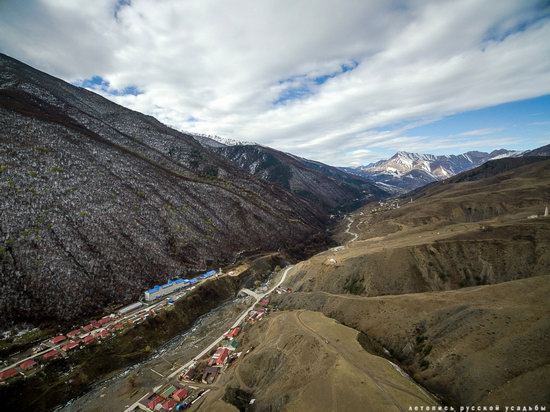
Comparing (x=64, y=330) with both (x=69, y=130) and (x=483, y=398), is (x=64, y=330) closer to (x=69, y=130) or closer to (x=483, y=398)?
(x=483, y=398)

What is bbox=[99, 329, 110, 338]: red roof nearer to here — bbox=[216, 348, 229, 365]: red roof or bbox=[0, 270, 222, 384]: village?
bbox=[0, 270, 222, 384]: village

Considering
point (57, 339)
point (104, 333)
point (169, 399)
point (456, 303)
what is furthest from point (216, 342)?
point (456, 303)

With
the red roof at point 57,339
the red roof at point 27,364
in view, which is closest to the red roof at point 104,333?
the red roof at point 57,339

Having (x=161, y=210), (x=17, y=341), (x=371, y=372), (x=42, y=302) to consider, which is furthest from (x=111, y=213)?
(x=371, y=372)

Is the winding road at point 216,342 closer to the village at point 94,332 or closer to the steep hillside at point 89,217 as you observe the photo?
the village at point 94,332

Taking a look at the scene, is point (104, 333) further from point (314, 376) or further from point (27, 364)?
point (314, 376)

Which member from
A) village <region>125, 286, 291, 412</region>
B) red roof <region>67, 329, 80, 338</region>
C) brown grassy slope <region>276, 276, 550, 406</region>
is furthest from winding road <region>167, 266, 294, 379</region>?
brown grassy slope <region>276, 276, 550, 406</region>
